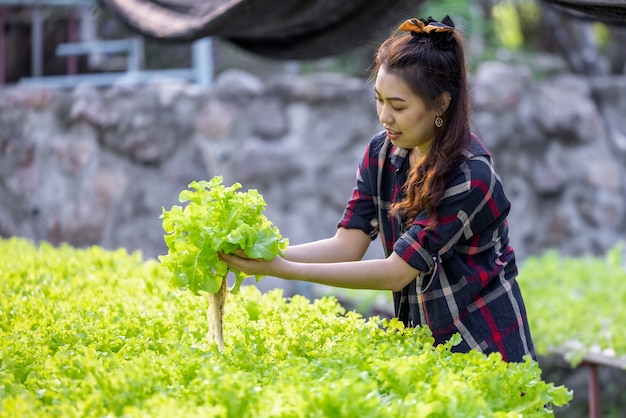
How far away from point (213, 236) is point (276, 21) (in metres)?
1.78

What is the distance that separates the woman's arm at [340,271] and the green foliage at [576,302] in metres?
2.17

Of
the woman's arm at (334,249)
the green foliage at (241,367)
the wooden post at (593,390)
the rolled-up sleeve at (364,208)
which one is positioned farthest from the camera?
the wooden post at (593,390)

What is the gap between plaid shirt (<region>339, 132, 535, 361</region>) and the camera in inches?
96.1

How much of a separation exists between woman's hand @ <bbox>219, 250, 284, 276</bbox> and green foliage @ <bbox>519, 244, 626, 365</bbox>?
243 cm

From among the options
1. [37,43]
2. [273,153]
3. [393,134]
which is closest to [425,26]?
[393,134]

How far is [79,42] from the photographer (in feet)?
25.3

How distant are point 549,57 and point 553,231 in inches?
155

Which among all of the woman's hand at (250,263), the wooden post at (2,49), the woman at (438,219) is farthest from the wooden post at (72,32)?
the woman's hand at (250,263)

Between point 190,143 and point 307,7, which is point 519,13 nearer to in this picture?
point 190,143

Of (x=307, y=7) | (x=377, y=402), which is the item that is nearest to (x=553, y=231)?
(x=307, y=7)

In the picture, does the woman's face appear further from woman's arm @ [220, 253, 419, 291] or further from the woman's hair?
woman's arm @ [220, 253, 419, 291]

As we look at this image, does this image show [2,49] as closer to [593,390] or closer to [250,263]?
[593,390]

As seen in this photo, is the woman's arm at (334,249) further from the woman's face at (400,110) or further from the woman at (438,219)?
the woman's face at (400,110)

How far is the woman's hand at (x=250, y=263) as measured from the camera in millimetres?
2324
